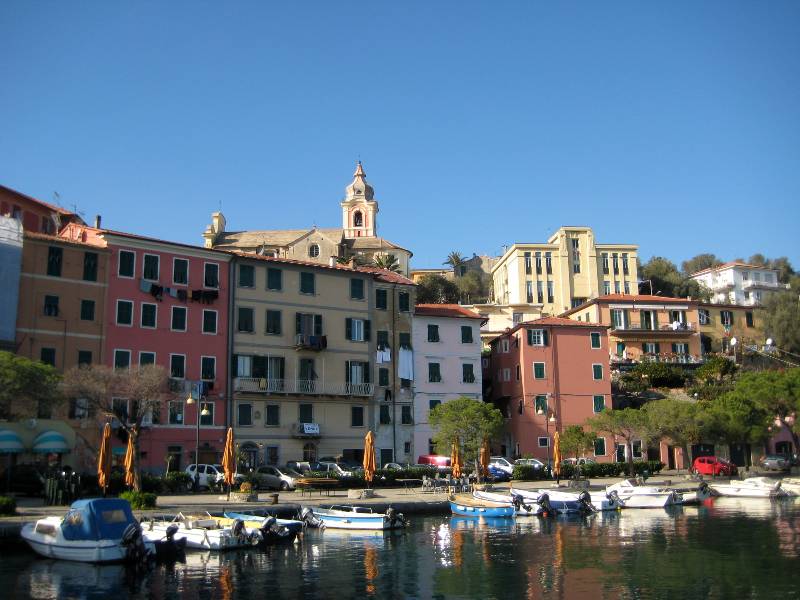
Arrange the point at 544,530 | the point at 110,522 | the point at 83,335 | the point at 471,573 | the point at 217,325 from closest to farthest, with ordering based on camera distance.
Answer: the point at 471,573, the point at 110,522, the point at 544,530, the point at 83,335, the point at 217,325

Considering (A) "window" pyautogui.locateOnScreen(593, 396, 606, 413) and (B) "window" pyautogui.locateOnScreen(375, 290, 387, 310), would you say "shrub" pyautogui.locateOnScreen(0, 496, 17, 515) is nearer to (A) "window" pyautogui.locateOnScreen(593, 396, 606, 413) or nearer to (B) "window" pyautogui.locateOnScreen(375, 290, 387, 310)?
(B) "window" pyautogui.locateOnScreen(375, 290, 387, 310)

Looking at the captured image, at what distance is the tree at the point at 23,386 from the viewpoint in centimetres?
3731

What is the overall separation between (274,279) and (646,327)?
40337mm

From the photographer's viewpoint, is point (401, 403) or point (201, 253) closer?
point (201, 253)

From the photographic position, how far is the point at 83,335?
49906 millimetres

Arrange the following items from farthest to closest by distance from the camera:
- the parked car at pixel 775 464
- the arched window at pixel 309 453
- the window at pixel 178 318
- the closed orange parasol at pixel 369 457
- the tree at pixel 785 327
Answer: the tree at pixel 785 327
the parked car at pixel 775 464
the arched window at pixel 309 453
the window at pixel 178 318
the closed orange parasol at pixel 369 457

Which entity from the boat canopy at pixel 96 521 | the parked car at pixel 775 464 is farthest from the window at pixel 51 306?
the parked car at pixel 775 464

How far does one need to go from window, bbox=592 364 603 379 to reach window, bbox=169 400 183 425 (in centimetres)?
3378

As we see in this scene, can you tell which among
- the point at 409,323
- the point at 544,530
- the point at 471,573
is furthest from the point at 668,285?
the point at 471,573

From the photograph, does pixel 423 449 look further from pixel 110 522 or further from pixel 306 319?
pixel 110 522

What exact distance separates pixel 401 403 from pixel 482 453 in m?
11.6

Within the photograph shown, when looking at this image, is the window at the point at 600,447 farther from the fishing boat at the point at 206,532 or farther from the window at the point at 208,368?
the fishing boat at the point at 206,532

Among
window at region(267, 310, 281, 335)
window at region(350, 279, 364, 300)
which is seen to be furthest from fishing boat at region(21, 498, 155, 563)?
window at region(350, 279, 364, 300)

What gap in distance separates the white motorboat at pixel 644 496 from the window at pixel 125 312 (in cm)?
3133
